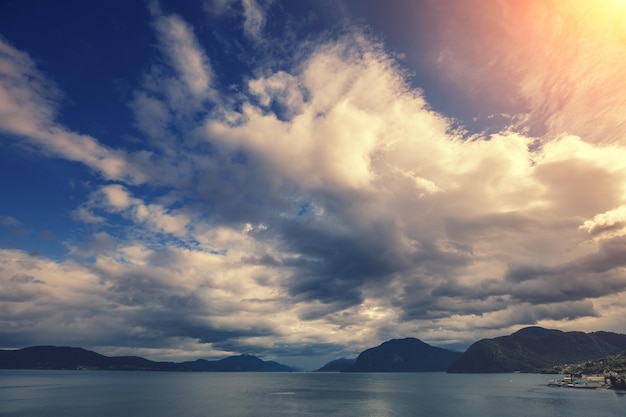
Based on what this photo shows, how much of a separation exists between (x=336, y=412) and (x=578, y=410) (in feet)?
402

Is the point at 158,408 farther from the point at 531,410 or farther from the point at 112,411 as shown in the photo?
the point at 531,410

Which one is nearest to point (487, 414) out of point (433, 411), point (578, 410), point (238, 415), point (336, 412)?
point (433, 411)

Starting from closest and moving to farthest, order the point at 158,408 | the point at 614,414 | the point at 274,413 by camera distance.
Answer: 1. the point at 614,414
2. the point at 274,413
3. the point at 158,408

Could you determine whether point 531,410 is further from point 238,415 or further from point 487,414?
point 238,415

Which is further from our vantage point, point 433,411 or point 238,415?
point 433,411

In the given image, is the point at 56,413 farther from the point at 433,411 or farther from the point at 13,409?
the point at 433,411

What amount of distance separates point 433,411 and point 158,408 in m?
145

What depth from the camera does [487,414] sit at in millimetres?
179750

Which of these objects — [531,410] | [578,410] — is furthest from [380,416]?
[578,410]

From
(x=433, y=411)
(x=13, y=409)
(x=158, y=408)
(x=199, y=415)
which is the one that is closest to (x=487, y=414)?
(x=433, y=411)

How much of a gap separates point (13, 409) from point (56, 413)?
37.9 m

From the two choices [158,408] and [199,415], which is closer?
[199,415]

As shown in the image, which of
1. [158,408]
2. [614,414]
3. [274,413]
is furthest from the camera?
[158,408]

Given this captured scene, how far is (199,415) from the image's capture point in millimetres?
175000
